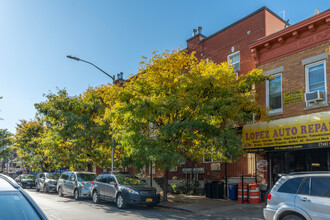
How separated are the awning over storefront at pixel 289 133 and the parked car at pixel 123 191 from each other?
18.5 ft

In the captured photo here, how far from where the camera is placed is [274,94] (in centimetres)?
1652

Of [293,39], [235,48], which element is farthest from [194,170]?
[293,39]

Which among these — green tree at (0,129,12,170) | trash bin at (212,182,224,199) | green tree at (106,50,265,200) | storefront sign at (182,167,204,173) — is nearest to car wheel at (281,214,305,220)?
green tree at (106,50,265,200)

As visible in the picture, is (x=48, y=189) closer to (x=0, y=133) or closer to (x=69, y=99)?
(x=69, y=99)

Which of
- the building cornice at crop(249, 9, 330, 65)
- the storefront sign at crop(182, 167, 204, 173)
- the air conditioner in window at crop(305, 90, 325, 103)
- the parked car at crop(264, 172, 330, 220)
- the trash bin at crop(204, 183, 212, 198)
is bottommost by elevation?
the trash bin at crop(204, 183, 212, 198)

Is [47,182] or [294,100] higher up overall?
[294,100]

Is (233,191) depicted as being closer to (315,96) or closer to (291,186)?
(315,96)

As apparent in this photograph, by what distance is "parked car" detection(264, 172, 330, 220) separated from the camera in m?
6.72

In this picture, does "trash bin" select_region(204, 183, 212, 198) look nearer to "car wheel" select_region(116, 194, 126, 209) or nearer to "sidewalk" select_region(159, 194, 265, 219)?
"sidewalk" select_region(159, 194, 265, 219)

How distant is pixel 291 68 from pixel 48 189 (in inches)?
776

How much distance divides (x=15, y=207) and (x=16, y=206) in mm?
14

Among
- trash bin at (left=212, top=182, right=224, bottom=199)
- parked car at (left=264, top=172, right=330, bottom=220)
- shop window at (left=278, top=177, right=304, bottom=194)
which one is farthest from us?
trash bin at (left=212, top=182, right=224, bottom=199)

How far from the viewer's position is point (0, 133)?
45.2 m

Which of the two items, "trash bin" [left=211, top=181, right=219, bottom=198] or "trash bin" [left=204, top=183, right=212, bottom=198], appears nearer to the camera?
"trash bin" [left=211, top=181, right=219, bottom=198]
